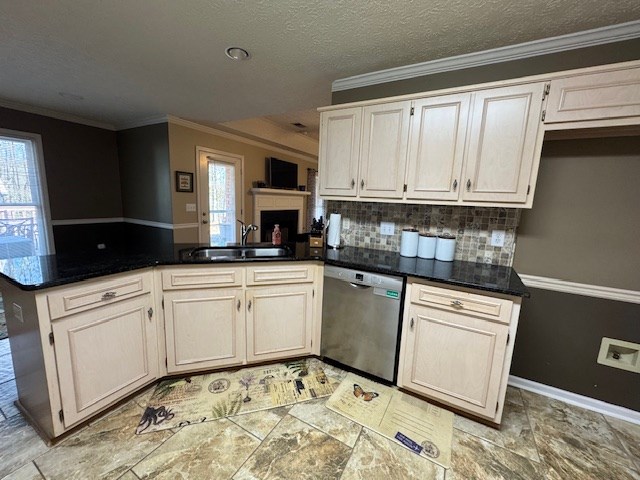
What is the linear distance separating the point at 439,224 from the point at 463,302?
30.9 inches

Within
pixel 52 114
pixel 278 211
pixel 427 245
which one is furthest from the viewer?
pixel 278 211

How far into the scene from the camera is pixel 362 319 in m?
1.99

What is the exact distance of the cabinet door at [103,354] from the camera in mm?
1433

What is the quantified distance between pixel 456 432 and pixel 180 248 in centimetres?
230

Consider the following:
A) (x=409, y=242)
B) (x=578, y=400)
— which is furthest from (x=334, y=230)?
(x=578, y=400)

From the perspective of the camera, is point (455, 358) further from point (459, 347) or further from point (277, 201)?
point (277, 201)

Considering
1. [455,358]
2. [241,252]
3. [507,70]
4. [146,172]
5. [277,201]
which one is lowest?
[455,358]

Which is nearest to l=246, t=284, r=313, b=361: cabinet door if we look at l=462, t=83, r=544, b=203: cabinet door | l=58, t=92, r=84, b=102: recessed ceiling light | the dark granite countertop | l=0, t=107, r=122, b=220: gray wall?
the dark granite countertop

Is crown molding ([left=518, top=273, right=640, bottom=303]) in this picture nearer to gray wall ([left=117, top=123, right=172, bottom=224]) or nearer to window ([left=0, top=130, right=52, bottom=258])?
gray wall ([left=117, top=123, right=172, bottom=224])

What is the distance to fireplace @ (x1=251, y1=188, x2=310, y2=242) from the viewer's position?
5.28 m

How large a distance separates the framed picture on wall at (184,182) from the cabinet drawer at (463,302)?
357 cm

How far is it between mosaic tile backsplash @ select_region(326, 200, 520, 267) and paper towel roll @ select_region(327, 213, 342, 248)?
0.43 ft

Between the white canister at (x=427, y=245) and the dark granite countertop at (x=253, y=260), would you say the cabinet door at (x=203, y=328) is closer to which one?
the dark granite countertop at (x=253, y=260)

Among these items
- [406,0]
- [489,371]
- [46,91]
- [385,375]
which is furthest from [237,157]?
[489,371]
